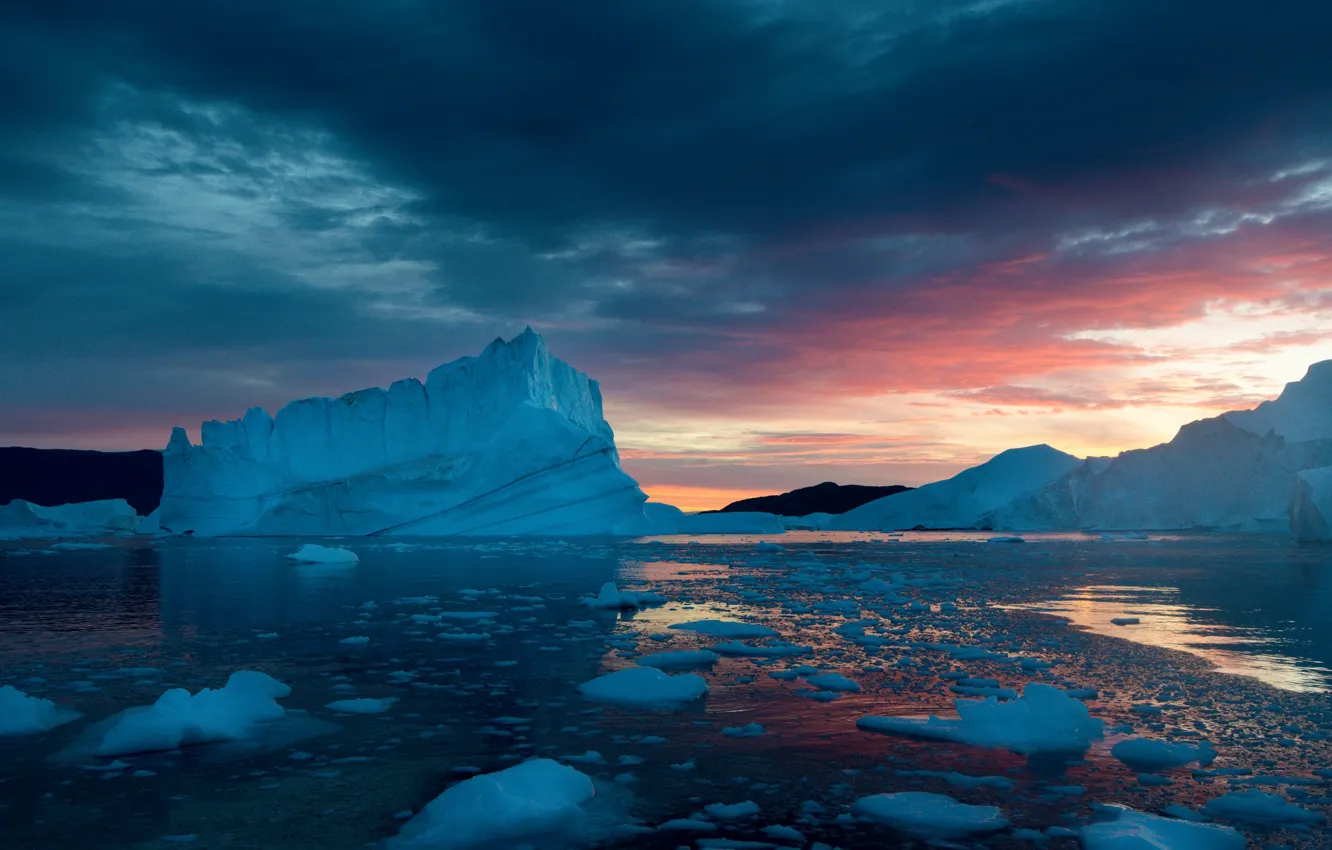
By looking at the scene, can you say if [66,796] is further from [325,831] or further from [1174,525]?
[1174,525]

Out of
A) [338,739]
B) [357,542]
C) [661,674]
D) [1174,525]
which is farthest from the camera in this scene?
[1174,525]

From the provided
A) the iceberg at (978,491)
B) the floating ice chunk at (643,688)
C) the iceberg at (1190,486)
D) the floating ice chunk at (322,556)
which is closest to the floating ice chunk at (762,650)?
the floating ice chunk at (643,688)

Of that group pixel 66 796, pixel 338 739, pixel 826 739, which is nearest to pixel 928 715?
pixel 826 739

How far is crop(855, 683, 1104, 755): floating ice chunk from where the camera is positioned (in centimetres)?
538

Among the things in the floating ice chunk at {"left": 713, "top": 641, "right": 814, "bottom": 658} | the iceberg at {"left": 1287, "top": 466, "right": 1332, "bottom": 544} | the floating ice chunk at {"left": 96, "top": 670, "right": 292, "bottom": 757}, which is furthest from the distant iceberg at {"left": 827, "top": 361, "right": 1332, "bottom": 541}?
the floating ice chunk at {"left": 96, "top": 670, "right": 292, "bottom": 757}

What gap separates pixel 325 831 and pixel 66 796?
1.43m

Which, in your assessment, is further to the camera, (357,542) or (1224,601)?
(357,542)

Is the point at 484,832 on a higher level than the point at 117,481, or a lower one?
lower

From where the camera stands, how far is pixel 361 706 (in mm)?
6129

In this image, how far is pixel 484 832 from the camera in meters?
3.91

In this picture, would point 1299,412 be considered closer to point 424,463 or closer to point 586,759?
point 424,463

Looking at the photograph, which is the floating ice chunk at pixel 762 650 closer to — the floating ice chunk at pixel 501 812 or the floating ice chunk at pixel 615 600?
the floating ice chunk at pixel 615 600

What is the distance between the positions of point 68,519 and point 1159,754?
183ft

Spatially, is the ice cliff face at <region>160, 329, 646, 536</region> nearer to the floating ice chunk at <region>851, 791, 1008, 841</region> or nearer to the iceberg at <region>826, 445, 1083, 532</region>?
the iceberg at <region>826, 445, 1083, 532</region>
